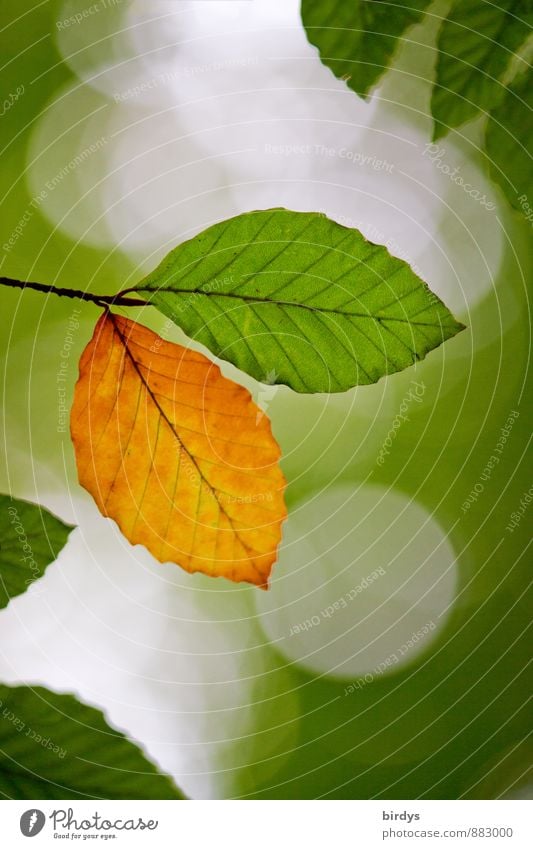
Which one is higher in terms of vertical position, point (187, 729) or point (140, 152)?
point (140, 152)

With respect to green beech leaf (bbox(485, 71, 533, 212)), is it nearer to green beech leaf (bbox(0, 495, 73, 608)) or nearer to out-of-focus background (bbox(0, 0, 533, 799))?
out-of-focus background (bbox(0, 0, 533, 799))

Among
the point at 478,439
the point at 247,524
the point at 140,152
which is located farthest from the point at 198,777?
the point at 140,152

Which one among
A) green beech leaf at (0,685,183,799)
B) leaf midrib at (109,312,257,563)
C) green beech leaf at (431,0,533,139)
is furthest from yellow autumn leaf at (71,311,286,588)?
green beech leaf at (431,0,533,139)

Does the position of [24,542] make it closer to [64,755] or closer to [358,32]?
[64,755]

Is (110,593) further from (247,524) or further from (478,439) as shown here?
(478,439)

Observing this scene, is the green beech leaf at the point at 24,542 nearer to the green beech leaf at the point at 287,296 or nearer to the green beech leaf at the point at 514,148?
the green beech leaf at the point at 287,296
